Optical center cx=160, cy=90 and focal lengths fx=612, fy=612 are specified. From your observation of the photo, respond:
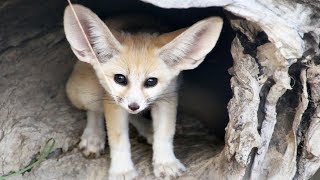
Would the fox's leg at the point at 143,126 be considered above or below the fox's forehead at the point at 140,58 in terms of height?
below

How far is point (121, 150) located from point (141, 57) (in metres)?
0.51

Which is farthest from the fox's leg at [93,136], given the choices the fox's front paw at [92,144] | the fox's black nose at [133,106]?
the fox's black nose at [133,106]

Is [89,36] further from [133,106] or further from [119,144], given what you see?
[119,144]

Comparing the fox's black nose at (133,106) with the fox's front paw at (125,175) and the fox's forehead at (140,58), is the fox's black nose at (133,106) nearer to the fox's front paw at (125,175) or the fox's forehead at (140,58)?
the fox's forehead at (140,58)

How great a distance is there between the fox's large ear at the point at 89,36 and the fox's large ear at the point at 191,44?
0.27 metres

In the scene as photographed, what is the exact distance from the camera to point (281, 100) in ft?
9.59

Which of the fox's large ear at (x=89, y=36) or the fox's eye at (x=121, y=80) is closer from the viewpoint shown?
the fox's large ear at (x=89, y=36)

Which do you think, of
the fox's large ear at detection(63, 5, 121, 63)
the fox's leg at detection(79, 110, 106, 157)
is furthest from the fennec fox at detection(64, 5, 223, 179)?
the fox's leg at detection(79, 110, 106, 157)

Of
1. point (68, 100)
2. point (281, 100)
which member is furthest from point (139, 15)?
point (281, 100)

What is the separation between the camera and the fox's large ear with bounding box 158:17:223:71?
2.97 meters

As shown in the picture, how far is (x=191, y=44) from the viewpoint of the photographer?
311cm

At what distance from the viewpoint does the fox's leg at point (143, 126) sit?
→ 373cm

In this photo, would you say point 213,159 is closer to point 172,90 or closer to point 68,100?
point 172,90

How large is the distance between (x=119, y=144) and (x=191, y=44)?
2.21 feet
